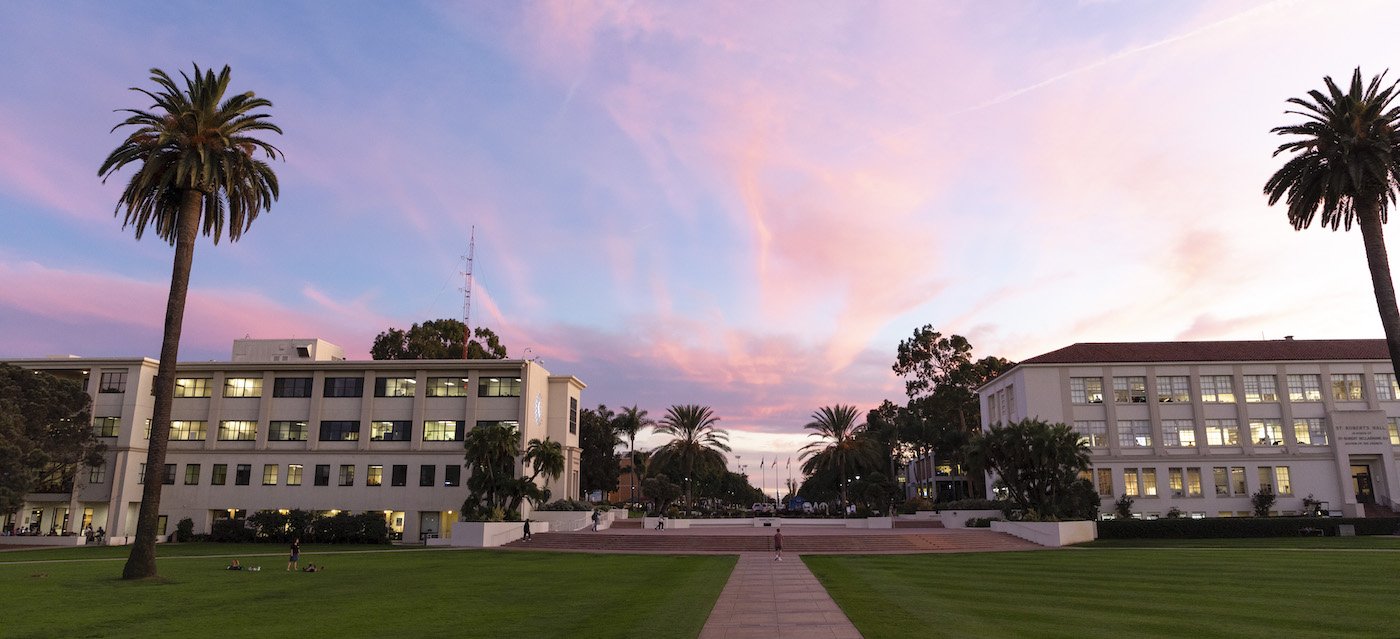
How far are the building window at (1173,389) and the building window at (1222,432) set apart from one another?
2.76 metres

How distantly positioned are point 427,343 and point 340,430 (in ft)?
71.2

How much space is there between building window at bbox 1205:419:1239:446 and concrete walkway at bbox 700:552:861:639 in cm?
5217

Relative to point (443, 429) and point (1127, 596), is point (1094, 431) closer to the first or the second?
point (1127, 596)

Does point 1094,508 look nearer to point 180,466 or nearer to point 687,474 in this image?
point 687,474

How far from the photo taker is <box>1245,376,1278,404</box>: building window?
64.3 meters

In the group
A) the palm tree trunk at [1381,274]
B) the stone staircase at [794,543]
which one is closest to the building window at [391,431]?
the stone staircase at [794,543]

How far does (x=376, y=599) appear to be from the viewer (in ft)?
72.4

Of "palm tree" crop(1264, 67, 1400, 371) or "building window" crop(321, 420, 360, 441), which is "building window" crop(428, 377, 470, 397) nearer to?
"building window" crop(321, 420, 360, 441)

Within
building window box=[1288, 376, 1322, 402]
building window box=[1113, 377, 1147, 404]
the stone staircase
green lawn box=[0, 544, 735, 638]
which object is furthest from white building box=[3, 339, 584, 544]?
building window box=[1288, 376, 1322, 402]

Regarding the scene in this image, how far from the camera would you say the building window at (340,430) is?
63781 millimetres

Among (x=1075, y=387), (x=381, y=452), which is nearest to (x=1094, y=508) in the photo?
(x=1075, y=387)

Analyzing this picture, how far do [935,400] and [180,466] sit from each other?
7954cm

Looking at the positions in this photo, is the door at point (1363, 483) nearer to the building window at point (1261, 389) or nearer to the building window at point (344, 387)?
the building window at point (1261, 389)

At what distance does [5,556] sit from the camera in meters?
43.3
